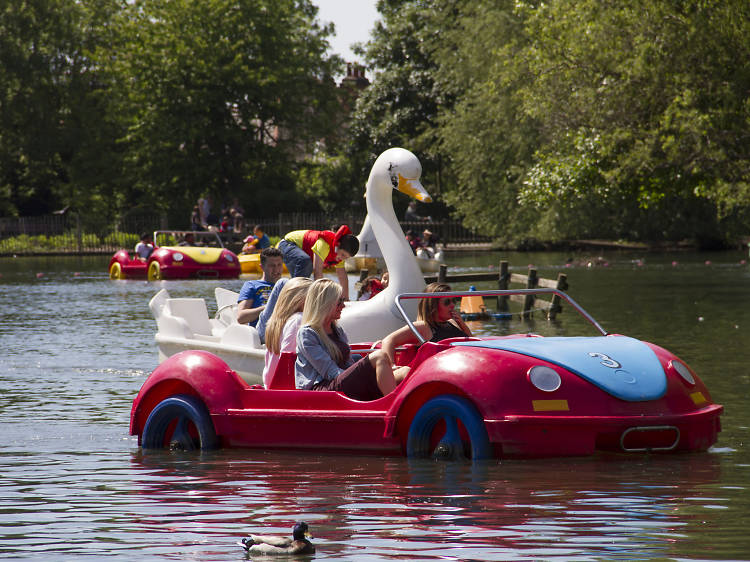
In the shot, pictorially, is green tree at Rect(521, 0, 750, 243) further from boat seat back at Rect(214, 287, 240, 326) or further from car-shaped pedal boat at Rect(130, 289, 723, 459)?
car-shaped pedal boat at Rect(130, 289, 723, 459)

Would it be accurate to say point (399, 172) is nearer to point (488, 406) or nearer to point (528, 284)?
point (488, 406)

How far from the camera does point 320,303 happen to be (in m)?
8.75

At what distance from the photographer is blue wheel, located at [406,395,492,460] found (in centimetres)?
795

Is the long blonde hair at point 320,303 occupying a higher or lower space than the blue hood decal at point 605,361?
higher

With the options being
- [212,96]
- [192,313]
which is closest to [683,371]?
[192,313]

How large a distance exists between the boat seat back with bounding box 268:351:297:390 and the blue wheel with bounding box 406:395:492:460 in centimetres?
120

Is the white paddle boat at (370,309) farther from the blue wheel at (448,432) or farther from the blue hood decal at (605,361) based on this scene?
the blue wheel at (448,432)

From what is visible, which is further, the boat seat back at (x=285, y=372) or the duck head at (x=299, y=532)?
the boat seat back at (x=285, y=372)

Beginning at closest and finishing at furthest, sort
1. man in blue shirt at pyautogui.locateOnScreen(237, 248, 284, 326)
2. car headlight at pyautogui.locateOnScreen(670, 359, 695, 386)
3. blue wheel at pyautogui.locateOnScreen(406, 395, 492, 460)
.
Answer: blue wheel at pyautogui.locateOnScreen(406, 395, 492, 460)
car headlight at pyautogui.locateOnScreen(670, 359, 695, 386)
man in blue shirt at pyautogui.locateOnScreen(237, 248, 284, 326)

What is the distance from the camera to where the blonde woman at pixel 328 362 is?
28.5 feet

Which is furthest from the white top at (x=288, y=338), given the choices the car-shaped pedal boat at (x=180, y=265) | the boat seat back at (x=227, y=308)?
the car-shaped pedal boat at (x=180, y=265)

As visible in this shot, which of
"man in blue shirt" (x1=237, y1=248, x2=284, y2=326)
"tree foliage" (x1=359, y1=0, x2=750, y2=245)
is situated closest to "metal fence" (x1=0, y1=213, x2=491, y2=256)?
"tree foliage" (x1=359, y1=0, x2=750, y2=245)

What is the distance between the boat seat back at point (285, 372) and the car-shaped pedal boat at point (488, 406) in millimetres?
10

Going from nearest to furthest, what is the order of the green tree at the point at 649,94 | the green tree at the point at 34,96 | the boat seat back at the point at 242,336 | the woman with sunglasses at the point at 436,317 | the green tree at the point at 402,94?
1. the woman with sunglasses at the point at 436,317
2. the boat seat back at the point at 242,336
3. the green tree at the point at 649,94
4. the green tree at the point at 402,94
5. the green tree at the point at 34,96
